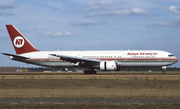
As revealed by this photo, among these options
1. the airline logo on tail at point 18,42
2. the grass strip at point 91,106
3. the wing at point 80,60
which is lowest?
the grass strip at point 91,106

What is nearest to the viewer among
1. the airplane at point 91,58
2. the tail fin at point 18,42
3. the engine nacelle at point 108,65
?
the engine nacelle at point 108,65

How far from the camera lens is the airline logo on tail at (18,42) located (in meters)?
57.3

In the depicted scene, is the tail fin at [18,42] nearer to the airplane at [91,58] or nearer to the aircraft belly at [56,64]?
the airplane at [91,58]

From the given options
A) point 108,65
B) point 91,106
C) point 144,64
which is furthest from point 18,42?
point 91,106

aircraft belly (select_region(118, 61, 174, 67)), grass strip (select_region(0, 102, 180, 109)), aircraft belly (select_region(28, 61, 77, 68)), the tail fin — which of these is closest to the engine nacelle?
aircraft belly (select_region(118, 61, 174, 67))

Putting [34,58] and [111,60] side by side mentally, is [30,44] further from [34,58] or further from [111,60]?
[111,60]

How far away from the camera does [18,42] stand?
5738cm

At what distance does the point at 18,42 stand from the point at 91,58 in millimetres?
16784

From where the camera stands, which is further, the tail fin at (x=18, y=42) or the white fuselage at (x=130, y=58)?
the tail fin at (x=18, y=42)

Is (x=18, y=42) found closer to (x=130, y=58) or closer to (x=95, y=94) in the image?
(x=130, y=58)

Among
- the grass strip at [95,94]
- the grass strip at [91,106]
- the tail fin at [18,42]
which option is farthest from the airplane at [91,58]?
the grass strip at [91,106]

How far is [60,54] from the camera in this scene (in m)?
55.6

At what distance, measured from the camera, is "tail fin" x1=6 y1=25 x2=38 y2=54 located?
188 ft

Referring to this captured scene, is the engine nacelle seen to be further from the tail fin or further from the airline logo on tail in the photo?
the airline logo on tail
